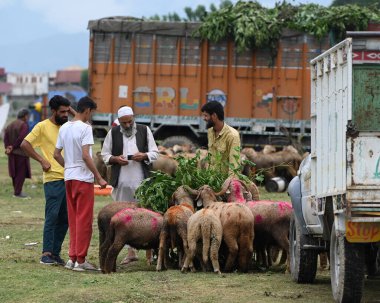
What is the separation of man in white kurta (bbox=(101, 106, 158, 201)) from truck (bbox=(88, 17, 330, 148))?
14.7 meters

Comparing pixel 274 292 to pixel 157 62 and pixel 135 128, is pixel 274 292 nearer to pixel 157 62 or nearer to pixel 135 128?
pixel 135 128

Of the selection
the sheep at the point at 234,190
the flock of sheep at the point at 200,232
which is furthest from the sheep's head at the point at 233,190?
the flock of sheep at the point at 200,232

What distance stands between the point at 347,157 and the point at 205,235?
132 inches

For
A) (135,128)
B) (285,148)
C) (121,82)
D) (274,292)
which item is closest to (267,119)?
(285,148)

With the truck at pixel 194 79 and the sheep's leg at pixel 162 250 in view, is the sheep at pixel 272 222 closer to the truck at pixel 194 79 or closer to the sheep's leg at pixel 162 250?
the sheep's leg at pixel 162 250

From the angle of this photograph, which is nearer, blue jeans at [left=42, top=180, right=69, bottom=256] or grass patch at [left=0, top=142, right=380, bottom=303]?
grass patch at [left=0, top=142, right=380, bottom=303]

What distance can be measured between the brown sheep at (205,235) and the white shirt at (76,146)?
4.51 feet

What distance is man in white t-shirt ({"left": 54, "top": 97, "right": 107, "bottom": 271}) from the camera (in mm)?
13352

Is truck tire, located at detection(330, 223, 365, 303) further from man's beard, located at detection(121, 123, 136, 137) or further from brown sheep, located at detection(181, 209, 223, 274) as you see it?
man's beard, located at detection(121, 123, 136, 137)

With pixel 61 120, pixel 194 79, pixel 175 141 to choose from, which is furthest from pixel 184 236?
pixel 175 141

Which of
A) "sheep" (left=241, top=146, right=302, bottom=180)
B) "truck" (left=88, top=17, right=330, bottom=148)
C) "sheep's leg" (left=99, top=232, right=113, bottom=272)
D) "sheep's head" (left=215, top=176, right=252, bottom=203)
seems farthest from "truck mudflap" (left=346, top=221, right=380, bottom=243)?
"truck" (left=88, top=17, right=330, bottom=148)

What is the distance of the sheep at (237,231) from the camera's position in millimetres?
12984

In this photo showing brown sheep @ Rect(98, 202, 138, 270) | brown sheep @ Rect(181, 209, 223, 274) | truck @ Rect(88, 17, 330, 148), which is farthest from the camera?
truck @ Rect(88, 17, 330, 148)

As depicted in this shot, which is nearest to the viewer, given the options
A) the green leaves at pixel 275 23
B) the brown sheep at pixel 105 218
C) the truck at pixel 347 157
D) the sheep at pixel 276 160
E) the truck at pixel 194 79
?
the truck at pixel 347 157
